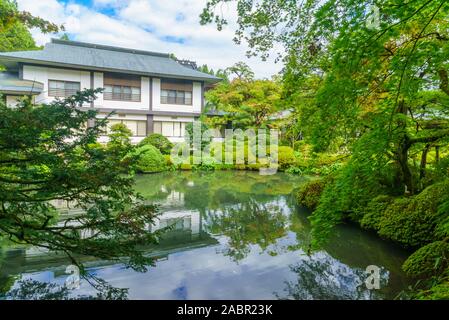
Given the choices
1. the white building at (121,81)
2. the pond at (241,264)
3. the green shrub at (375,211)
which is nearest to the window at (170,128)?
the white building at (121,81)

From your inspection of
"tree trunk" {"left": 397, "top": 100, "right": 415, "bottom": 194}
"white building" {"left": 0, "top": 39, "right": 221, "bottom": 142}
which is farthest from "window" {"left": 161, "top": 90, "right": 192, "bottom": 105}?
"tree trunk" {"left": 397, "top": 100, "right": 415, "bottom": 194}

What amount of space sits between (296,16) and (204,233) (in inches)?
160

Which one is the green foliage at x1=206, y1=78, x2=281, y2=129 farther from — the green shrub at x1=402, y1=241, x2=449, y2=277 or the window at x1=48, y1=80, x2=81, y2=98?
the green shrub at x1=402, y1=241, x2=449, y2=277

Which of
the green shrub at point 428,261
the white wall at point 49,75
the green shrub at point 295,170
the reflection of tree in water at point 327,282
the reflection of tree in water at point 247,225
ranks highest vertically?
the white wall at point 49,75

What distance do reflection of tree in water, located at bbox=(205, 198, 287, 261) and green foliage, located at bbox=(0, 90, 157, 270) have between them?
227cm

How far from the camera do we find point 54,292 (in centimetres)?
343

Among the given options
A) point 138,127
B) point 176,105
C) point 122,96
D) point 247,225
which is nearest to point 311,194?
point 247,225

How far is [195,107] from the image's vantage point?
67.3 feet

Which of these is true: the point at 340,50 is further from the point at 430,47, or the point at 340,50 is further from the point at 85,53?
the point at 85,53

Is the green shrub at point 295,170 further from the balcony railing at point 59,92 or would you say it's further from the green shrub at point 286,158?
the balcony railing at point 59,92

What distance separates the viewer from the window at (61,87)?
16031mm

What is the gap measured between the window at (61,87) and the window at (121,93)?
5.16ft

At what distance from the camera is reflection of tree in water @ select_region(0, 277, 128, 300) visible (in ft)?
10.8
